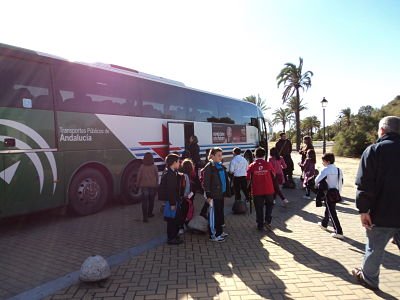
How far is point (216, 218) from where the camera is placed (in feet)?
20.1

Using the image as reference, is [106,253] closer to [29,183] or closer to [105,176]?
[29,183]

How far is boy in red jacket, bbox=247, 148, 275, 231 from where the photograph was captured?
646cm

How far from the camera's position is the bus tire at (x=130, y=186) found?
9.19 m

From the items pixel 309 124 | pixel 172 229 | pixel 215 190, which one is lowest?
pixel 172 229

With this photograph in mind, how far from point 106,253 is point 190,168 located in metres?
2.35

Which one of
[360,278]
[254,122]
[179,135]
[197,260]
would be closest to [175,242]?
[197,260]

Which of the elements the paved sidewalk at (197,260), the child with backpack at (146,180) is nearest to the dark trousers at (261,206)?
the paved sidewalk at (197,260)

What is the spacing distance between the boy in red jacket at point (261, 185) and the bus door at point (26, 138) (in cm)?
418

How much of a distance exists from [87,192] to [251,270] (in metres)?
4.82

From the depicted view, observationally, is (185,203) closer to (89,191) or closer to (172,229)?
(172,229)

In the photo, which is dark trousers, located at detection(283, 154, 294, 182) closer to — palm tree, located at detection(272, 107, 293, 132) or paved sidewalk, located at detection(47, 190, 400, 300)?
paved sidewalk, located at detection(47, 190, 400, 300)

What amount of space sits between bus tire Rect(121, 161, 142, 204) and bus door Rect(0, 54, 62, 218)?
7.30 feet

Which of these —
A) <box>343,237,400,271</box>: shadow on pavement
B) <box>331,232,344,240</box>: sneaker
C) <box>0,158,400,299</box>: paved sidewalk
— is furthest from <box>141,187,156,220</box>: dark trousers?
<box>343,237,400,271</box>: shadow on pavement

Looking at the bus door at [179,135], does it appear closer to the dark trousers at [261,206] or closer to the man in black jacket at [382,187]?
the dark trousers at [261,206]
